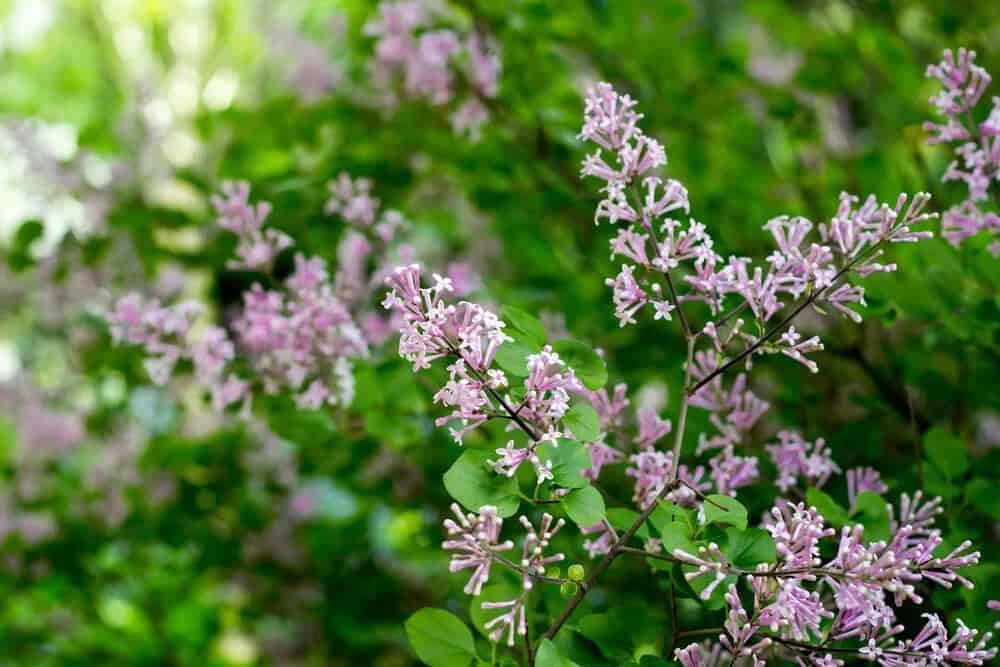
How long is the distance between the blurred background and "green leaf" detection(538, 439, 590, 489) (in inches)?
10.0

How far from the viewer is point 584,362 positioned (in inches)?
25.8

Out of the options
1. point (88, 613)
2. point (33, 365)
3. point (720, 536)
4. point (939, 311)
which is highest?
point (33, 365)

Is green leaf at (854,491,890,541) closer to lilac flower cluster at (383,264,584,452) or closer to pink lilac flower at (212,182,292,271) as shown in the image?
lilac flower cluster at (383,264,584,452)

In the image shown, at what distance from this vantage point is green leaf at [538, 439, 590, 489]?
600 millimetres

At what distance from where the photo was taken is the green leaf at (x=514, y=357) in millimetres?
609

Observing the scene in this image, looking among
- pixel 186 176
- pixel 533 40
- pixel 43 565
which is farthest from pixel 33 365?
pixel 533 40

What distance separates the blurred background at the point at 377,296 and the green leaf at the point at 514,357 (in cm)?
27

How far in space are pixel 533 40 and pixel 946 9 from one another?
0.83 metres

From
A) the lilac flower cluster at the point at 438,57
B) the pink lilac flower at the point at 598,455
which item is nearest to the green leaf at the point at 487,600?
the pink lilac flower at the point at 598,455

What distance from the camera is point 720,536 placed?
2.04 feet

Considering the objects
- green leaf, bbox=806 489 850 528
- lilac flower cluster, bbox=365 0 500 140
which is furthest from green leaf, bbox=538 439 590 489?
lilac flower cluster, bbox=365 0 500 140

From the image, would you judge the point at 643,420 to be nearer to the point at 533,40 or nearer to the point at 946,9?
the point at 533,40

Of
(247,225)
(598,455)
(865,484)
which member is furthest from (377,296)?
(865,484)

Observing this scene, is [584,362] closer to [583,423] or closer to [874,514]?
[583,423]
